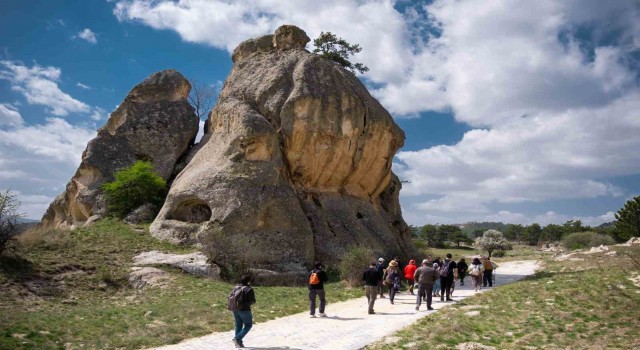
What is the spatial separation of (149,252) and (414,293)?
40.8 feet

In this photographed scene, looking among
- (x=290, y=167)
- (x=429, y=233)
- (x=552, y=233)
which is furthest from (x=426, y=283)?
(x=552, y=233)

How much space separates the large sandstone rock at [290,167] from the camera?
23.5 meters

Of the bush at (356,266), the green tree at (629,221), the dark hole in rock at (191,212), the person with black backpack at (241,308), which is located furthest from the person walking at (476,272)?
the green tree at (629,221)

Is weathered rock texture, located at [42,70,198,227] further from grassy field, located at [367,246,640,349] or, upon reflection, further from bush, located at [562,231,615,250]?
bush, located at [562,231,615,250]

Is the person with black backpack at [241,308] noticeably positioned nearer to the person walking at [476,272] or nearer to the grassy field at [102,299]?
the grassy field at [102,299]

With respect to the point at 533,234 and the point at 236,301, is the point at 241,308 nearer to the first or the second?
the point at 236,301

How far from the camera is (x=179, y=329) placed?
11.6 meters

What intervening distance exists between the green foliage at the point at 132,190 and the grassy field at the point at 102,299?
181 inches

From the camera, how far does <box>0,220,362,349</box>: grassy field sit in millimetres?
10961

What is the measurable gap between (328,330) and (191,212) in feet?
52.2

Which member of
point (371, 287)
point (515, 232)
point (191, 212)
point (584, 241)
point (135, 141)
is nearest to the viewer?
point (371, 287)

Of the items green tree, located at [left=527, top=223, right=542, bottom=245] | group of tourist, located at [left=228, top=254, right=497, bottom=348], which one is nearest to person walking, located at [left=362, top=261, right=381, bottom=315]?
group of tourist, located at [left=228, top=254, right=497, bottom=348]

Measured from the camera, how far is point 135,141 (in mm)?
34344

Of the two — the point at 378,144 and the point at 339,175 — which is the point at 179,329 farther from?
the point at 378,144
